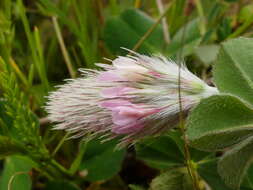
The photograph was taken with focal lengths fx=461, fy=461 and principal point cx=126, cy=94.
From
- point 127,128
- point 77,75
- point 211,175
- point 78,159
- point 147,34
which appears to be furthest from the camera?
point 77,75

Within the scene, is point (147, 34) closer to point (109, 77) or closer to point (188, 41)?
point (188, 41)

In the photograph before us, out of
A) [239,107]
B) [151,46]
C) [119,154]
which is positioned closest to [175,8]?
[151,46]

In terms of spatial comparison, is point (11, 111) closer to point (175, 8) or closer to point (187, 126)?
point (187, 126)

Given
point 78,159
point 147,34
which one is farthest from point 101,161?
point 147,34

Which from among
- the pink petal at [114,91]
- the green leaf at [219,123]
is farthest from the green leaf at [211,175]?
the pink petal at [114,91]

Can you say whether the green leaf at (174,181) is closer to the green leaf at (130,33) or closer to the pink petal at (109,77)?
the pink petal at (109,77)

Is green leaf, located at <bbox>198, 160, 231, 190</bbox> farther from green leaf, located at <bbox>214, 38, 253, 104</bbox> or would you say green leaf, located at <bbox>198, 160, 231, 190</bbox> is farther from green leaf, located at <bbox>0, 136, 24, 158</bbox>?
green leaf, located at <bbox>0, 136, 24, 158</bbox>

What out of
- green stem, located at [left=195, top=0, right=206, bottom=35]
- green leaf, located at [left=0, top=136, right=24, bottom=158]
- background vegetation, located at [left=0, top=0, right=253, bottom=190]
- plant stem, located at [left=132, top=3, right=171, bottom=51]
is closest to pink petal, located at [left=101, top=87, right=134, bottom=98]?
background vegetation, located at [left=0, top=0, right=253, bottom=190]
